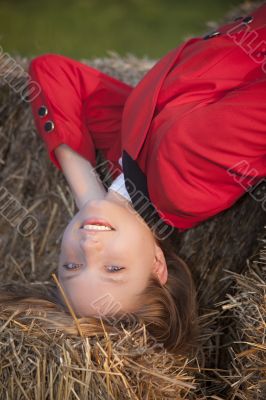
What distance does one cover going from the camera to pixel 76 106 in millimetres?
2369

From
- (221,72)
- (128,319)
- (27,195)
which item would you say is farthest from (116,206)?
(27,195)

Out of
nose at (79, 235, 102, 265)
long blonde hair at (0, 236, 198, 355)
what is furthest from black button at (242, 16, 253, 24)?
nose at (79, 235, 102, 265)

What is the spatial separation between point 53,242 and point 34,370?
0.87 meters

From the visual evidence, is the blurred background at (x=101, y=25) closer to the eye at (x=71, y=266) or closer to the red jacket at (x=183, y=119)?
the red jacket at (x=183, y=119)

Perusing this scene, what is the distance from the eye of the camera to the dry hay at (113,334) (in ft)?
5.68

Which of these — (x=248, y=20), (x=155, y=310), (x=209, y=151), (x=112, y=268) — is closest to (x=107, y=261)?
(x=112, y=268)

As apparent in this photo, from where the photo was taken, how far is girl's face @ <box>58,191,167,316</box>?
75.8 inches

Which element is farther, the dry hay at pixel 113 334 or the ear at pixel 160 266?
the ear at pixel 160 266

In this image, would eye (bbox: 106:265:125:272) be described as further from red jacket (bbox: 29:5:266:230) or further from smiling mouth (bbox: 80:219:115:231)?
red jacket (bbox: 29:5:266:230)

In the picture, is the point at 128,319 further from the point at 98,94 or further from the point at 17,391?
the point at 98,94

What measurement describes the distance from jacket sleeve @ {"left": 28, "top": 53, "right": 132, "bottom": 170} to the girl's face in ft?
1.13

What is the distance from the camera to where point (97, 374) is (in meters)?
1.71

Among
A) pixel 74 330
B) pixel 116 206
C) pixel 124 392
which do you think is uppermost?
pixel 116 206

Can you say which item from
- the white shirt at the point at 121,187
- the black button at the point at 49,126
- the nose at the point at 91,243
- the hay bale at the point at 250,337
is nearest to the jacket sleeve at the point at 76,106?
the black button at the point at 49,126
